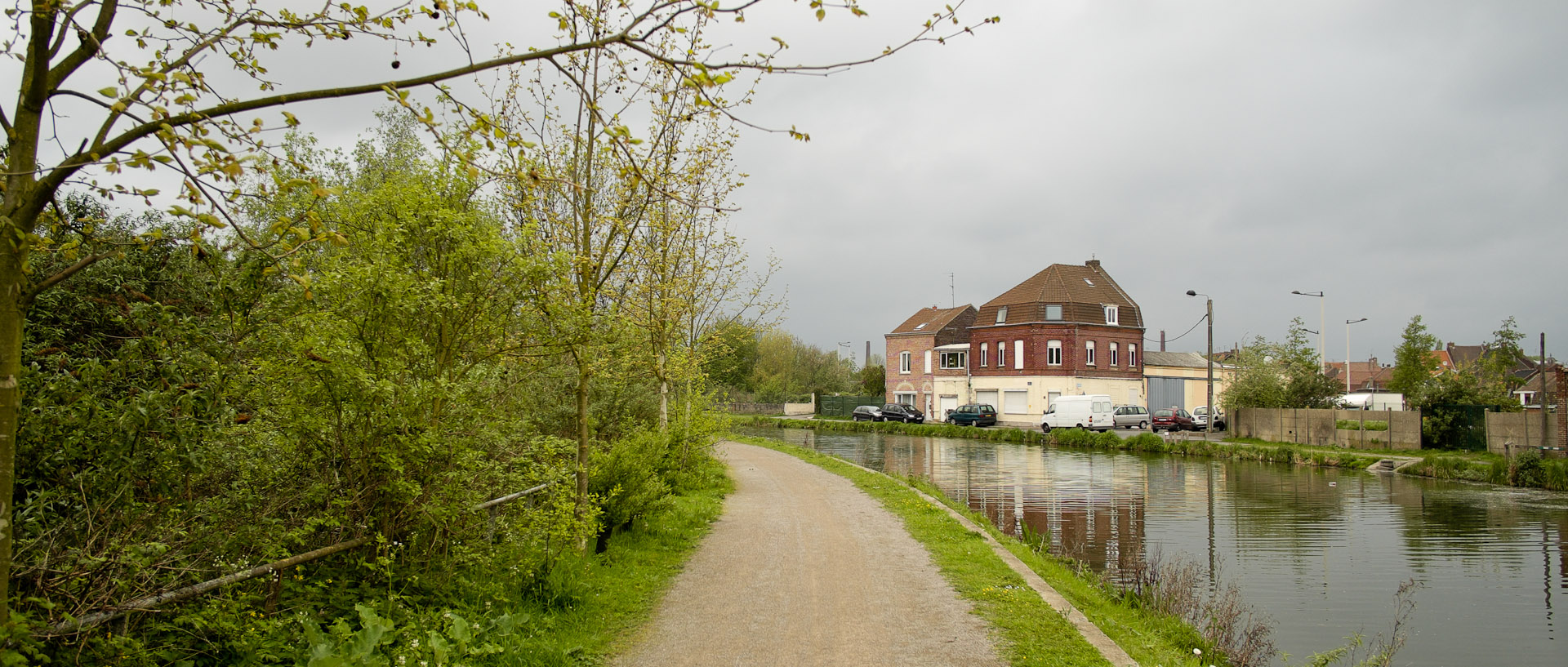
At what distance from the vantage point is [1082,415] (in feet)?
156

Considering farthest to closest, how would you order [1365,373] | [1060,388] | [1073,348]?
1. [1365,373]
2. [1073,348]
3. [1060,388]

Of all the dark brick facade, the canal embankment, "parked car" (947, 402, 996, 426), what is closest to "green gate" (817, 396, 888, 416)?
the dark brick facade

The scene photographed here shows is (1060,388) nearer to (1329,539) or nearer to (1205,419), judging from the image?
(1205,419)

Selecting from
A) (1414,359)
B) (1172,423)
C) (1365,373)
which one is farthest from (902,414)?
(1365,373)

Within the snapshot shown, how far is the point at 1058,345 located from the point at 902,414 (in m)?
10.7

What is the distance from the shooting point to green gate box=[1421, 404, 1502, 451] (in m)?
30.8

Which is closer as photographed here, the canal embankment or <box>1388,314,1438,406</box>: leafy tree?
the canal embankment

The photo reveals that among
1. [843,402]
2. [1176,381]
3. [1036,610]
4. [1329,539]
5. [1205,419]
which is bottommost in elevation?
[1329,539]

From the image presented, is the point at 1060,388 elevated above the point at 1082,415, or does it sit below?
above

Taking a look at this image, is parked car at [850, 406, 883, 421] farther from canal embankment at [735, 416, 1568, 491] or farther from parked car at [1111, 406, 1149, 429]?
parked car at [1111, 406, 1149, 429]

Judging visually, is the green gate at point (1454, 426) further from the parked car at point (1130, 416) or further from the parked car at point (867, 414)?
the parked car at point (867, 414)

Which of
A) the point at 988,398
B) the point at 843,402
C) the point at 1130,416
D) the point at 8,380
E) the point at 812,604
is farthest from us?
the point at 843,402

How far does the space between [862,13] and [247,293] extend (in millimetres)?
3476

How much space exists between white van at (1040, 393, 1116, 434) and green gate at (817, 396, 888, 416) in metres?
21.6
